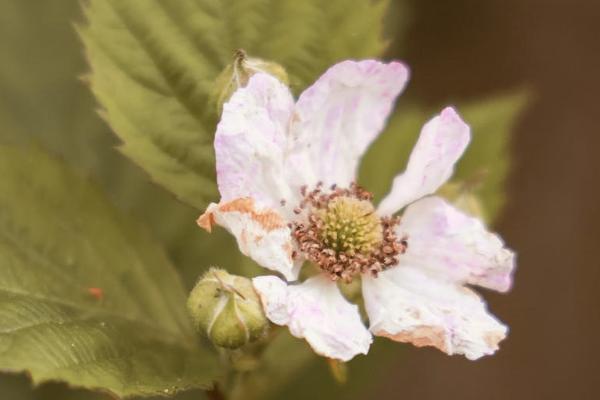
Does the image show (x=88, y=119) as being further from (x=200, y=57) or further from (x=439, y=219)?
(x=439, y=219)

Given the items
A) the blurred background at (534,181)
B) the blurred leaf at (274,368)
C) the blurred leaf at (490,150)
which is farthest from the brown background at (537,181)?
the blurred leaf at (274,368)

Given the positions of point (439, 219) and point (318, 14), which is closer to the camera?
point (439, 219)

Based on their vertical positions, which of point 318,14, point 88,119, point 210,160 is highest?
point 88,119

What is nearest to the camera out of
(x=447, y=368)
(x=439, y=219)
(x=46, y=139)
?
(x=439, y=219)

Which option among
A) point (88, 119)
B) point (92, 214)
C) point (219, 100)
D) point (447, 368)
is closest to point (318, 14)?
Result: point (219, 100)

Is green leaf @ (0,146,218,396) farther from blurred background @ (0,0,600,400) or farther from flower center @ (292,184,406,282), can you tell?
blurred background @ (0,0,600,400)

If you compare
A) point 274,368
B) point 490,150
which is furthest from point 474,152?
point 274,368

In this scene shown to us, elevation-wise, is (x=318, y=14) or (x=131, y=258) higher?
(x=318, y=14)
